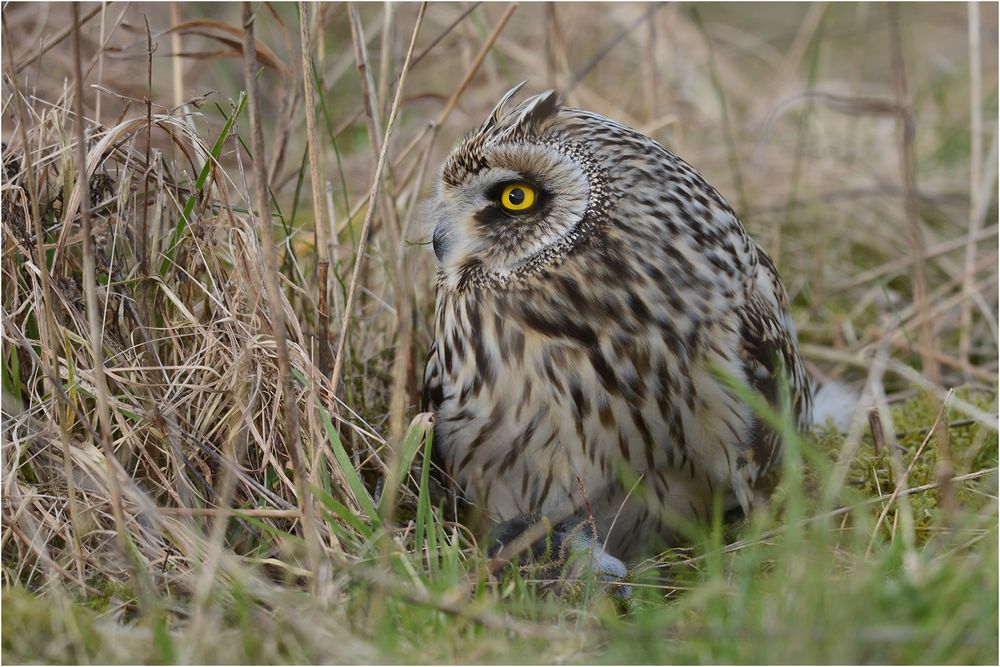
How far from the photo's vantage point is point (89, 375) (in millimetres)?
2143

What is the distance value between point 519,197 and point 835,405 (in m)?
1.41

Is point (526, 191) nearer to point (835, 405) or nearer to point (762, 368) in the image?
point (762, 368)

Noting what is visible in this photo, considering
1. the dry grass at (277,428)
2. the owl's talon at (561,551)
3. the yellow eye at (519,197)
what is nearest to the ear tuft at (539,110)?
Result: the yellow eye at (519,197)

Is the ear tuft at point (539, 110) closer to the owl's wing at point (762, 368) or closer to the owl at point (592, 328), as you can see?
the owl at point (592, 328)

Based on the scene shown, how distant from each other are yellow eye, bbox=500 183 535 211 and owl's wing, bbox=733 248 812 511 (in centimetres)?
55

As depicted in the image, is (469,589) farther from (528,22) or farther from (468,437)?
(528,22)

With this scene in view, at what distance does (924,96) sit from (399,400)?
478cm

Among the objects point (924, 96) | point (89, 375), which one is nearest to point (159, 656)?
point (89, 375)

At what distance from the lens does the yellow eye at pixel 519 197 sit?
2.18m

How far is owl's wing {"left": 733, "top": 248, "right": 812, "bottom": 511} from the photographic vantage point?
2338mm

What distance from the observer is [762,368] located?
7.77 ft

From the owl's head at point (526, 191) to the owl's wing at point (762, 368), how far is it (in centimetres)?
46

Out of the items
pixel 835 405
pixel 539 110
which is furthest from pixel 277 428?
pixel 835 405

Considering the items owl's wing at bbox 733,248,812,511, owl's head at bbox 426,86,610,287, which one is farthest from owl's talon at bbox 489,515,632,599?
owl's head at bbox 426,86,610,287
